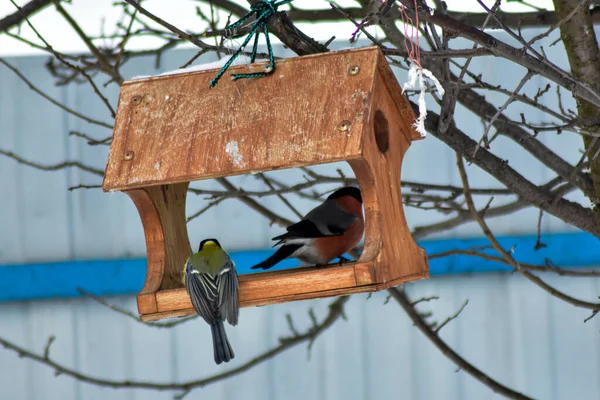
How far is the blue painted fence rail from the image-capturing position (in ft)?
→ 15.0

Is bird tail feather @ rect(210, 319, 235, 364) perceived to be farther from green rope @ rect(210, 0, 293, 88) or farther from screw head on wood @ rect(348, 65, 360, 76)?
screw head on wood @ rect(348, 65, 360, 76)

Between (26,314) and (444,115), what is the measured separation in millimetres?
3243

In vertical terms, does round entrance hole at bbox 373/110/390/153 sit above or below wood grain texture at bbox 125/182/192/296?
above

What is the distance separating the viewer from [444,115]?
251 cm

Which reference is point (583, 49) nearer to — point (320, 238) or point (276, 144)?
point (320, 238)

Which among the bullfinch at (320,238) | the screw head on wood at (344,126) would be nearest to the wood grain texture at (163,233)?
the bullfinch at (320,238)

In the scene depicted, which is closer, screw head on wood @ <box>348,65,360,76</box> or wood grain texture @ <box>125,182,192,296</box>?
screw head on wood @ <box>348,65,360,76</box>

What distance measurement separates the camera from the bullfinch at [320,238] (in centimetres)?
257

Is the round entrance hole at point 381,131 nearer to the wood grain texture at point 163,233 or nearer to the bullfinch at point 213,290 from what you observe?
the bullfinch at point 213,290

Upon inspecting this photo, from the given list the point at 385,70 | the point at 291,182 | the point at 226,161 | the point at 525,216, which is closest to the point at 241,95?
the point at 226,161

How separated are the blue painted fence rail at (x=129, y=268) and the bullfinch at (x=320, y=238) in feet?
6.23

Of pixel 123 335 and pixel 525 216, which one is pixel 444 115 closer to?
pixel 525 216

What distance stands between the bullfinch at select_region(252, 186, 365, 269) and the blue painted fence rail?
190 cm

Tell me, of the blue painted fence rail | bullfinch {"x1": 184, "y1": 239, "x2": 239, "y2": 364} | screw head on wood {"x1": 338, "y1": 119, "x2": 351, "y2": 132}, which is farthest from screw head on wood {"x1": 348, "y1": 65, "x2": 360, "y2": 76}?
the blue painted fence rail
